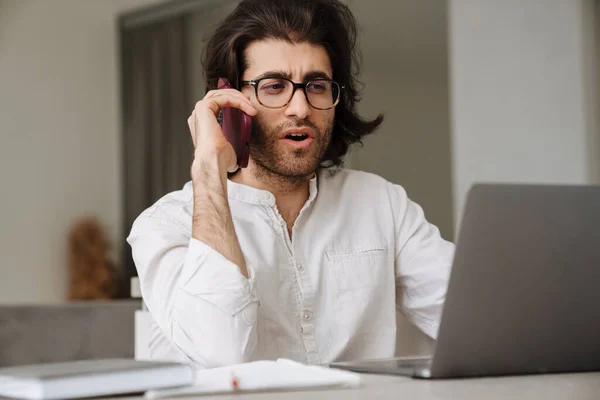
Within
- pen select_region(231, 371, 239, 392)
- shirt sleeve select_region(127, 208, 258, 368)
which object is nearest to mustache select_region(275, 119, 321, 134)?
shirt sleeve select_region(127, 208, 258, 368)

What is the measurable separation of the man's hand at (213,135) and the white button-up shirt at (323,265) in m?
0.15

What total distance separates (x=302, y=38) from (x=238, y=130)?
12.1 inches

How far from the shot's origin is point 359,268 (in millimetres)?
1828

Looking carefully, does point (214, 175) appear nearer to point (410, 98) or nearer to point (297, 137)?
Answer: point (297, 137)

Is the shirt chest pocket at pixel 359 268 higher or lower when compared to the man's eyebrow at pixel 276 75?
lower

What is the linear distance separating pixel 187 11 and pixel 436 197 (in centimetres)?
221

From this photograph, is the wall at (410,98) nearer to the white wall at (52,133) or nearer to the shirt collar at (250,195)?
the white wall at (52,133)

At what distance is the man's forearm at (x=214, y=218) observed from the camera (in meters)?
1.46

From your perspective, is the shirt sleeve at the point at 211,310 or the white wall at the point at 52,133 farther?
the white wall at the point at 52,133

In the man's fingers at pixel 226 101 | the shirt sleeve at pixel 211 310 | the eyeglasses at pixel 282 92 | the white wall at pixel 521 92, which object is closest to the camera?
the shirt sleeve at pixel 211 310

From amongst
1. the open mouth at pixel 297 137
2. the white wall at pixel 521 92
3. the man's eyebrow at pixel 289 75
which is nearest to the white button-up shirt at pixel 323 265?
the open mouth at pixel 297 137

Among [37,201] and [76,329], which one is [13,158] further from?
[76,329]

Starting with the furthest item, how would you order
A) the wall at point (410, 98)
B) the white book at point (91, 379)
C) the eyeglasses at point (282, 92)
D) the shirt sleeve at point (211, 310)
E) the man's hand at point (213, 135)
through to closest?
the wall at point (410, 98)
the eyeglasses at point (282, 92)
the man's hand at point (213, 135)
the shirt sleeve at point (211, 310)
the white book at point (91, 379)

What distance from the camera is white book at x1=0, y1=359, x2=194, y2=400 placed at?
82 centimetres
